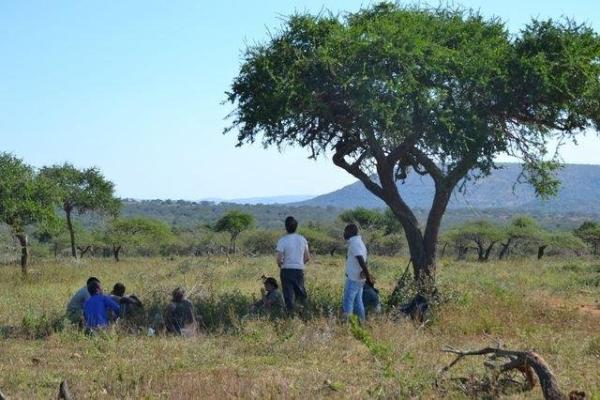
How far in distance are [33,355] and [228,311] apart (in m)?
3.05

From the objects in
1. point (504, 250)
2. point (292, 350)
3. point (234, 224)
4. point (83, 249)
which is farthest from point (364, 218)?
point (292, 350)

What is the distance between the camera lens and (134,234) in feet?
146

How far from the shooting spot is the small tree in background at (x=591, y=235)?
4503 centimetres

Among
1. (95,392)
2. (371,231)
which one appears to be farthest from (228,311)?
(371,231)

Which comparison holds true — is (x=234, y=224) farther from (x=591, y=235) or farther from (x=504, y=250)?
(x=591, y=235)

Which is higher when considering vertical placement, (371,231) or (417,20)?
(417,20)

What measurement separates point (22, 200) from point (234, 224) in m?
25.4

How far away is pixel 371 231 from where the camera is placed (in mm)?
45125

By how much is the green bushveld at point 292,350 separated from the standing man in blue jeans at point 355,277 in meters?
0.42

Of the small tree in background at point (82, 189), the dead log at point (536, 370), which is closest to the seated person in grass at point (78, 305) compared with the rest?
the dead log at point (536, 370)

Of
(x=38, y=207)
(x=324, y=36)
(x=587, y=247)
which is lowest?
(x=587, y=247)

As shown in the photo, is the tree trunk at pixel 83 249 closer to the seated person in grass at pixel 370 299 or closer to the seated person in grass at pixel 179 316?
the seated person in grass at pixel 370 299

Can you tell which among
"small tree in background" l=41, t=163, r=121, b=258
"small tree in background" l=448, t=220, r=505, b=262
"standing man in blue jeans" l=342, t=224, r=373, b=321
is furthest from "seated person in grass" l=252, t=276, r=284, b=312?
"small tree in background" l=448, t=220, r=505, b=262

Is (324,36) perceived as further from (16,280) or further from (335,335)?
(16,280)
